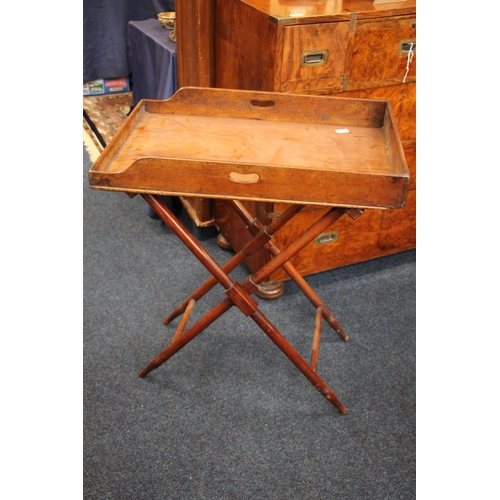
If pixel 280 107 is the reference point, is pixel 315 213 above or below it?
below

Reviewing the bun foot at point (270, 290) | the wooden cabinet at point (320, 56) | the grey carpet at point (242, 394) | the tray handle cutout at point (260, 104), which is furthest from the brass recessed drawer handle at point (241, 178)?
the bun foot at point (270, 290)

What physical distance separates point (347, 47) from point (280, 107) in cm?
42

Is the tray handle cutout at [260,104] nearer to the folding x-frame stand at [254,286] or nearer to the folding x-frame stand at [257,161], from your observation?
the folding x-frame stand at [257,161]

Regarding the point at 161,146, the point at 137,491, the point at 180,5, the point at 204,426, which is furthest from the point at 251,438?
the point at 180,5

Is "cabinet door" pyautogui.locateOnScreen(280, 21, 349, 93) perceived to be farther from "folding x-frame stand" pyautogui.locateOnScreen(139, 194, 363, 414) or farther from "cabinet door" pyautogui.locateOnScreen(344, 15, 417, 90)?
"folding x-frame stand" pyautogui.locateOnScreen(139, 194, 363, 414)

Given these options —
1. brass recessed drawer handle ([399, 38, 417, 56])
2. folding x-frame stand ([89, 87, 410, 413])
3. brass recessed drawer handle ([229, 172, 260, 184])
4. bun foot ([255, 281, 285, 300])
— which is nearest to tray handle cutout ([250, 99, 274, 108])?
folding x-frame stand ([89, 87, 410, 413])

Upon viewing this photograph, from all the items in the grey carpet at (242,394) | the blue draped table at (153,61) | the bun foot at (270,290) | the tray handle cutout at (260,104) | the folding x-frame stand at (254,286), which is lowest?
the grey carpet at (242,394)

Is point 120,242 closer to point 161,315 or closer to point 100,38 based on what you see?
point 161,315

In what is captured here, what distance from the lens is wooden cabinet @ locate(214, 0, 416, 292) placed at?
6.10ft

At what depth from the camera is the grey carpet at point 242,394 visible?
5.33 ft

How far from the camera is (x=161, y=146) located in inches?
61.5

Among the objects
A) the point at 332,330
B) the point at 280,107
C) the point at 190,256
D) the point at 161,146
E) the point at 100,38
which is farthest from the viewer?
the point at 100,38

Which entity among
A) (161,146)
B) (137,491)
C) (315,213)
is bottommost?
(137,491)

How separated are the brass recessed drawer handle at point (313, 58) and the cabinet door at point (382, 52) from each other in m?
0.11
